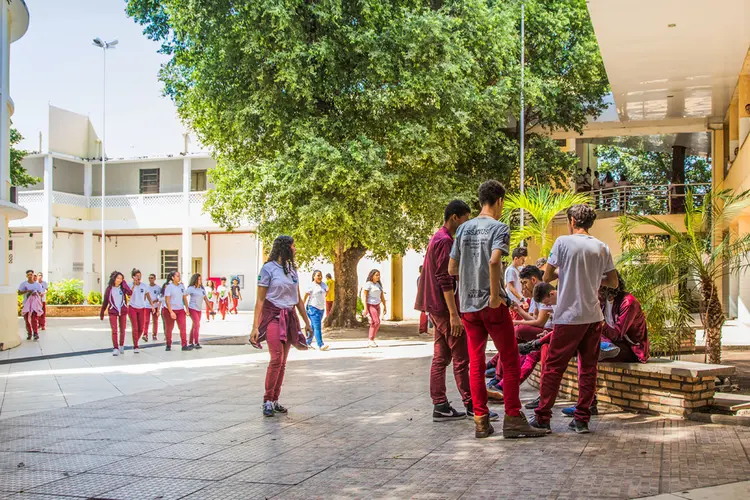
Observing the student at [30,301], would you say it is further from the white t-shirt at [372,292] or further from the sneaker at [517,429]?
the sneaker at [517,429]

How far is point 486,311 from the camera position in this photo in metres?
6.16

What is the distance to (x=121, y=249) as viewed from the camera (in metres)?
41.1

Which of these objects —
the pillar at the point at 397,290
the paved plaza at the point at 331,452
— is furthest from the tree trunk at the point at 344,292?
the paved plaza at the point at 331,452

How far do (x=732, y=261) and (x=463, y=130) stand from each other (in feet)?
36.6

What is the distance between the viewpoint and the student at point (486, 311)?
6.11 metres

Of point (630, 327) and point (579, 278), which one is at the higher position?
point (579, 278)

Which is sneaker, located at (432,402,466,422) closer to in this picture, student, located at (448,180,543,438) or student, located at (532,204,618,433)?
student, located at (448,180,543,438)

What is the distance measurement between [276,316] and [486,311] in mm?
2456

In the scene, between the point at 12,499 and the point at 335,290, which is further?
the point at 335,290

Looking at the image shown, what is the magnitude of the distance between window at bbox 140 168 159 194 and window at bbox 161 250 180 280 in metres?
3.30

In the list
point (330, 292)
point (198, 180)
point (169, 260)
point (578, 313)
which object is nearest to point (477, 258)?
point (578, 313)

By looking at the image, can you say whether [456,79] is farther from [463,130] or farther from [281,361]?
[281,361]

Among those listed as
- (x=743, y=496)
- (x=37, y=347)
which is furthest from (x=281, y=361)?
(x=37, y=347)

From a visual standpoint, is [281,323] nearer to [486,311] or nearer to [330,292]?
[486,311]
